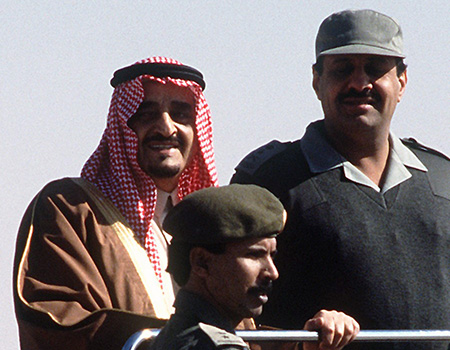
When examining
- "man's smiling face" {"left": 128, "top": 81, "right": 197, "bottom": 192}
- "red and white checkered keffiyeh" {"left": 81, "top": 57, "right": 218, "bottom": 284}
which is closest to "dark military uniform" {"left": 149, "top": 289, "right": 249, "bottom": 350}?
"red and white checkered keffiyeh" {"left": 81, "top": 57, "right": 218, "bottom": 284}

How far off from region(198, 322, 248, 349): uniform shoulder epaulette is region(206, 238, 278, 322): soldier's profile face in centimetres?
15

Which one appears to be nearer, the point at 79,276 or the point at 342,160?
the point at 79,276

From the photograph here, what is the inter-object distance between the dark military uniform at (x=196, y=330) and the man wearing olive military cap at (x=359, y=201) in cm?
173

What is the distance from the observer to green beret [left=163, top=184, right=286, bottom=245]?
433cm

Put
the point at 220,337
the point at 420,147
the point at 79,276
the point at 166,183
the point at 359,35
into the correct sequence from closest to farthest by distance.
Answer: the point at 220,337 < the point at 79,276 < the point at 166,183 < the point at 359,35 < the point at 420,147

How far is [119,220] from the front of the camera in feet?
18.9

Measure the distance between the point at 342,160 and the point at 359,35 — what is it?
62cm

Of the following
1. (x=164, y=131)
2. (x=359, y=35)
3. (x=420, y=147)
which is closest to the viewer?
(x=164, y=131)

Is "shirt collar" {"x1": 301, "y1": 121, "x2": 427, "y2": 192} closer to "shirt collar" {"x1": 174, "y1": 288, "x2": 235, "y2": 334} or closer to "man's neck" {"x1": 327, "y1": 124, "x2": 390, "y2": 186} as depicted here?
"man's neck" {"x1": 327, "y1": 124, "x2": 390, "y2": 186}

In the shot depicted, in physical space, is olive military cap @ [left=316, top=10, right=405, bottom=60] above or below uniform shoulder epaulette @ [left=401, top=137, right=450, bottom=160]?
above

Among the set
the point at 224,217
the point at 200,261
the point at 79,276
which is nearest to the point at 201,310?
the point at 200,261

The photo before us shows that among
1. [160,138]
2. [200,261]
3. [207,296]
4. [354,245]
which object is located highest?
[160,138]

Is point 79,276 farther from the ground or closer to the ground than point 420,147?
closer to the ground

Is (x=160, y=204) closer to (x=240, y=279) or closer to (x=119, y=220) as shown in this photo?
(x=119, y=220)
